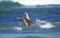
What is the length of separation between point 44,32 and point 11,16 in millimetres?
340

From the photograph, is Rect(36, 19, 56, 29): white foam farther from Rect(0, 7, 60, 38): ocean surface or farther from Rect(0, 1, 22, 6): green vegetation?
Rect(0, 1, 22, 6): green vegetation

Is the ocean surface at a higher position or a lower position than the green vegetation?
lower

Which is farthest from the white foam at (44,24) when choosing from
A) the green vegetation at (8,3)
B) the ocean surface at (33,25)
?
the green vegetation at (8,3)

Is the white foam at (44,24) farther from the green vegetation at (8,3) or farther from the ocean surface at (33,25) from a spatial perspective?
the green vegetation at (8,3)

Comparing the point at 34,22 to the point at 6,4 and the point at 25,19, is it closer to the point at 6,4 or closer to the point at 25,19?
the point at 25,19

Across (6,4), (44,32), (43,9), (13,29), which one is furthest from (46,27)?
(6,4)

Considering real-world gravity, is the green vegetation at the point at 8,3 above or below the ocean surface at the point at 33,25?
above

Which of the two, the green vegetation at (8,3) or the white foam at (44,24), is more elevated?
the green vegetation at (8,3)

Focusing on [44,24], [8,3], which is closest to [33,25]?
[44,24]

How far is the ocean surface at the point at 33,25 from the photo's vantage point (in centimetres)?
193

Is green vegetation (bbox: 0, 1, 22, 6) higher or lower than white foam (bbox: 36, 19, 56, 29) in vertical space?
higher

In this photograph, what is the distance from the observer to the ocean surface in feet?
6.34

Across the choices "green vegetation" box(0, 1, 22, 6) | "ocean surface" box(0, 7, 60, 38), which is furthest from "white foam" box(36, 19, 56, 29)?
"green vegetation" box(0, 1, 22, 6)

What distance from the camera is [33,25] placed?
195 cm
